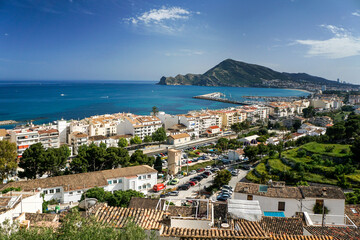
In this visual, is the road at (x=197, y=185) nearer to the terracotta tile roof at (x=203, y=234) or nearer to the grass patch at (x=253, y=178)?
the grass patch at (x=253, y=178)

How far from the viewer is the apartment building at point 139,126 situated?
122 feet

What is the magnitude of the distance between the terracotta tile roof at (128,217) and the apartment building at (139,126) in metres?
31.9

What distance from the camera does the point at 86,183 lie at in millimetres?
16438

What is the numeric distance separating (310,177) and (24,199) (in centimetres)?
1618

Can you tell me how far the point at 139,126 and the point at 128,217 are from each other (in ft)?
108

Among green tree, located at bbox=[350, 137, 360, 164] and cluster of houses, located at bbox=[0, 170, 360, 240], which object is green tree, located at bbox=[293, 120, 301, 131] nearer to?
green tree, located at bbox=[350, 137, 360, 164]

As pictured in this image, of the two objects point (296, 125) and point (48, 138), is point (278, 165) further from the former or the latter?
point (296, 125)

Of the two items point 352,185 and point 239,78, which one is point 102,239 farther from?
point 239,78

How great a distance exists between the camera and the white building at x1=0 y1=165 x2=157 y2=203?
15.7 meters

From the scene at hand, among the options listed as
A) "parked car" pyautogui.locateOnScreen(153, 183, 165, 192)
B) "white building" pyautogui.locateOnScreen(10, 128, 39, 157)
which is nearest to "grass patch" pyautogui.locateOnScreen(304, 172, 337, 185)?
"parked car" pyautogui.locateOnScreen(153, 183, 165, 192)

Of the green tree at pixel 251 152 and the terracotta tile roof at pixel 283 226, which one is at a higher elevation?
the terracotta tile roof at pixel 283 226

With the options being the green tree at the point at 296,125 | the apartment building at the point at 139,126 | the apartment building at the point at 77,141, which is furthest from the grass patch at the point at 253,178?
the green tree at the point at 296,125

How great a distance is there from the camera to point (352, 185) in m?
16.5

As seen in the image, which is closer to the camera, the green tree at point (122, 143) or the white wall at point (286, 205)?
the white wall at point (286, 205)
